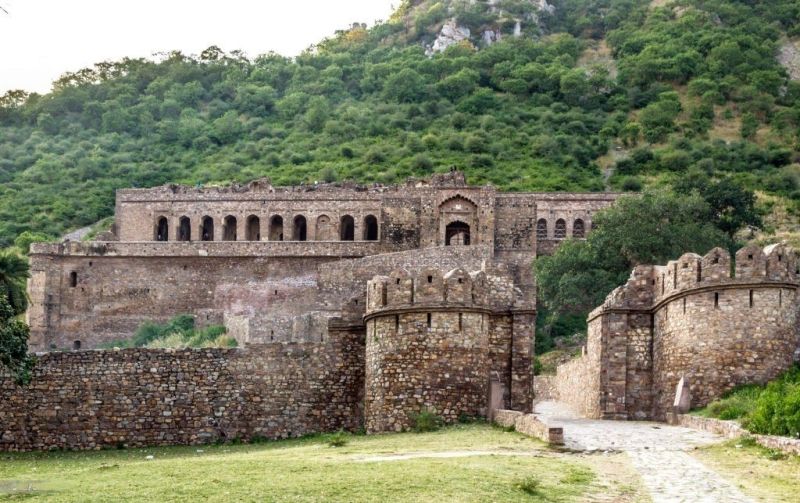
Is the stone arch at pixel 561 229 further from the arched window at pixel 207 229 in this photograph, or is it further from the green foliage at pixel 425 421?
the green foliage at pixel 425 421

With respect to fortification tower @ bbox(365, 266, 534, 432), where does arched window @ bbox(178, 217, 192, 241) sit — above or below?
above

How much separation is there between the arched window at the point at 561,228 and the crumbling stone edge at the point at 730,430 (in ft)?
151

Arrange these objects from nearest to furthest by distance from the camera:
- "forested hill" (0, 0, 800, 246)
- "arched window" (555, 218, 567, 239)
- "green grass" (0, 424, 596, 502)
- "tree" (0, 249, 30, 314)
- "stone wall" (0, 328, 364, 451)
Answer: "green grass" (0, 424, 596, 502)
"stone wall" (0, 328, 364, 451)
"tree" (0, 249, 30, 314)
"arched window" (555, 218, 567, 239)
"forested hill" (0, 0, 800, 246)

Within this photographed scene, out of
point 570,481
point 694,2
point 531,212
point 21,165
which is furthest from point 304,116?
point 570,481

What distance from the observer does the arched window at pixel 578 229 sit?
72.7 m

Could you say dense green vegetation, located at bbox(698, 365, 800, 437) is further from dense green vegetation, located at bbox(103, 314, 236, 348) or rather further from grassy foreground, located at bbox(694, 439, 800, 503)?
dense green vegetation, located at bbox(103, 314, 236, 348)

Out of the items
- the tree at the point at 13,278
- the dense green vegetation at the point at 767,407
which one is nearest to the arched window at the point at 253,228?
the tree at the point at 13,278

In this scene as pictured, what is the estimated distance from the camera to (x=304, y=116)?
438ft

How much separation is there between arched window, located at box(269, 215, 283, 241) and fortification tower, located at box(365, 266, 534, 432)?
47.1 m

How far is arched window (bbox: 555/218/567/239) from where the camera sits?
7331 cm

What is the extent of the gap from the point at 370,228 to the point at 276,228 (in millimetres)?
5285

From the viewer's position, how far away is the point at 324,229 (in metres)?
73.2

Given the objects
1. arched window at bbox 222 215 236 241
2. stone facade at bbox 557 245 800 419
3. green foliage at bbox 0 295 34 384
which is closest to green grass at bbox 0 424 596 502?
green foliage at bbox 0 295 34 384

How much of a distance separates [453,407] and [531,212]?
148 ft
